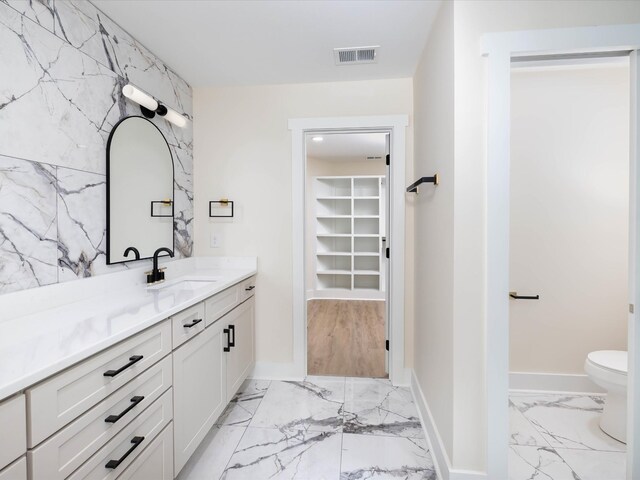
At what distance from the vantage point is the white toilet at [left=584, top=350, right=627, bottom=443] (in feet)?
5.87

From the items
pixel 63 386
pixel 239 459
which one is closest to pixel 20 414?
pixel 63 386

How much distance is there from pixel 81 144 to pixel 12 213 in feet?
1.57

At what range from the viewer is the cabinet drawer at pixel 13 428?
72cm

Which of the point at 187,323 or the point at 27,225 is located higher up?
the point at 27,225

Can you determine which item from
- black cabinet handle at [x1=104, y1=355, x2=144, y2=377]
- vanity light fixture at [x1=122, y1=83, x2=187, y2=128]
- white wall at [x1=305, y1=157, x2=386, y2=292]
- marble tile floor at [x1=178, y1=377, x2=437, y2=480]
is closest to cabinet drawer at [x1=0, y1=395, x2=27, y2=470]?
black cabinet handle at [x1=104, y1=355, x2=144, y2=377]

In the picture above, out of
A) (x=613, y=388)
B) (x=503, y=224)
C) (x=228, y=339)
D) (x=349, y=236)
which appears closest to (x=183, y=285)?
(x=228, y=339)

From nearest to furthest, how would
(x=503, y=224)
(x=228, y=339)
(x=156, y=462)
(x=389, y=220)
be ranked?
(x=156, y=462) → (x=503, y=224) → (x=228, y=339) → (x=389, y=220)

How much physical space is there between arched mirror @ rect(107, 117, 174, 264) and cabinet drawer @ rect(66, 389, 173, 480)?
86cm

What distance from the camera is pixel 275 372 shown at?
2.63 m

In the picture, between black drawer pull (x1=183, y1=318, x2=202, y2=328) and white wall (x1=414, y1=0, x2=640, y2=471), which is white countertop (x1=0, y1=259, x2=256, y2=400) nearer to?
black drawer pull (x1=183, y1=318, x2=202, y2=328)

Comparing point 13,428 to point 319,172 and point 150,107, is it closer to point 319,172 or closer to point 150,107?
point 150,107

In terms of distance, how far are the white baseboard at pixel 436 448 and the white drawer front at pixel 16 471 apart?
5.13 ft

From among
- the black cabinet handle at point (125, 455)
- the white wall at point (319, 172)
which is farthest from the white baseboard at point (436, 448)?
the white wall at point (319, 172)

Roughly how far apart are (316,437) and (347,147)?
12.5 ft
